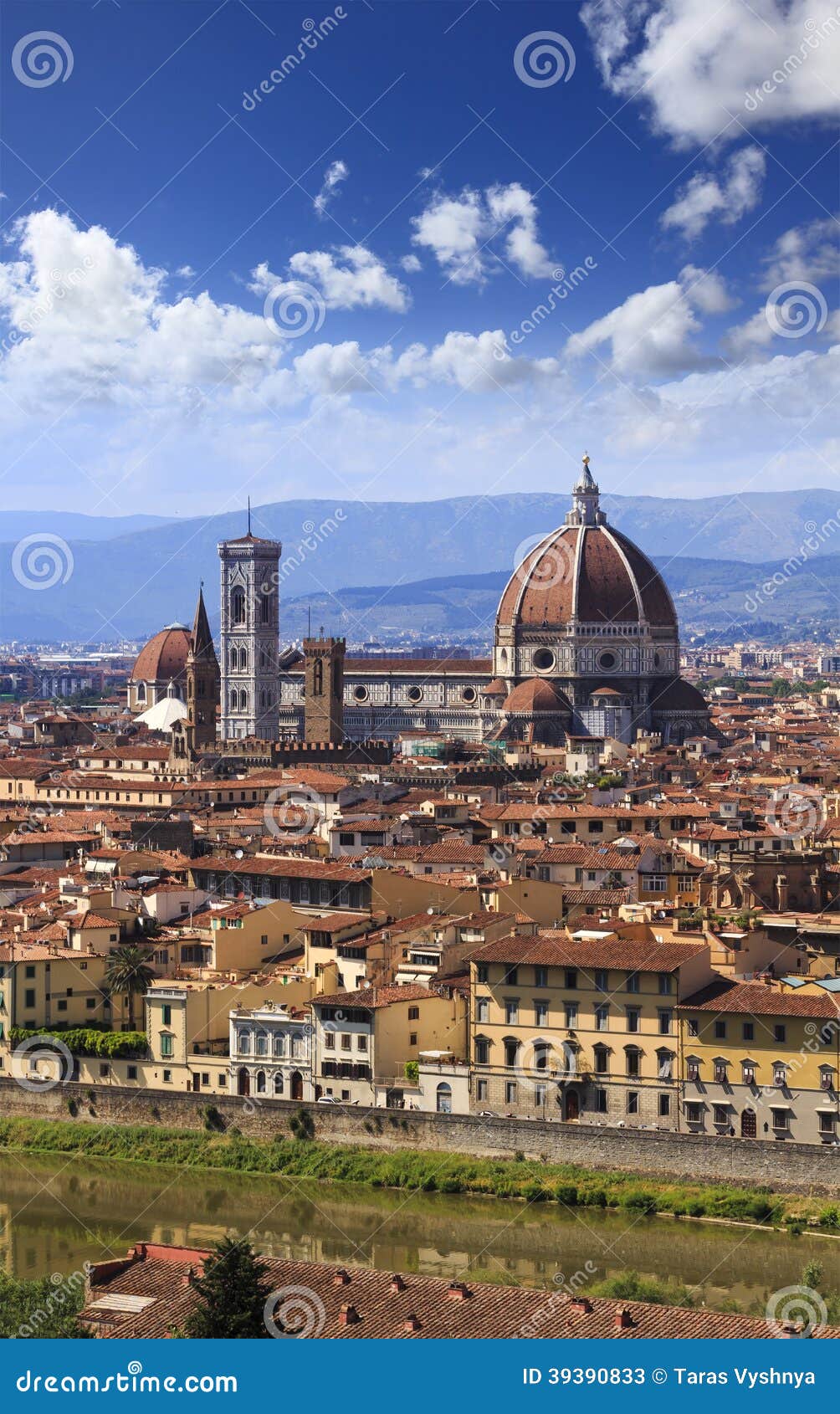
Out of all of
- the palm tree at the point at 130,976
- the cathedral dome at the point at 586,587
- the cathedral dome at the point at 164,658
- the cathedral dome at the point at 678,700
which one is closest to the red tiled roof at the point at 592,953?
the palm tree at the point at 130,976

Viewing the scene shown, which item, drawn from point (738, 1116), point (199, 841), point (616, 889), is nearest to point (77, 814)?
point (199, 841)

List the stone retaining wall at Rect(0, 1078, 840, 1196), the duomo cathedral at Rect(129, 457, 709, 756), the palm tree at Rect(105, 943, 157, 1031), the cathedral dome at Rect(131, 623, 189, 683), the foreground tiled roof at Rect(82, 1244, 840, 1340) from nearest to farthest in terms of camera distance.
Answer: the foreground tiled roof at Rect(82, 1244, 840, 1340)
the stone retaining wall at Rect(0, 1078, 840, 1196)
the palm tree at Rect(105, 943, 157, 1031)
the duomo cathedral at Rect(129, 457, 709, 756)
the cathedral dome at Rect(131, 623, 189, 683)

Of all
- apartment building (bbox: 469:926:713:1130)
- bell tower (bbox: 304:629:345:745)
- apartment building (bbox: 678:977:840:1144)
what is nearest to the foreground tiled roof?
apartment building (bbox: 678:977:840:1144)

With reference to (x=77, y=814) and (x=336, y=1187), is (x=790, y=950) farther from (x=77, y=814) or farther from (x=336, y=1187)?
(x=77, y=814)

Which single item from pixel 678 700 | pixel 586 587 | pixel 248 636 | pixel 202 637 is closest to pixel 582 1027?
pixel 202 637

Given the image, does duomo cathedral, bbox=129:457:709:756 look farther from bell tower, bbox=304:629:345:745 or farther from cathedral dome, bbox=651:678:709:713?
bell tower, bbox=304:629:345:745

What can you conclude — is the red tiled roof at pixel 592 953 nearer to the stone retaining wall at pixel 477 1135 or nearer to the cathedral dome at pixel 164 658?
the stone retaining wall at pixel 477 1135

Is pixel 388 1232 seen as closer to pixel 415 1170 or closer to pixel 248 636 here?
pixel 415 1170
